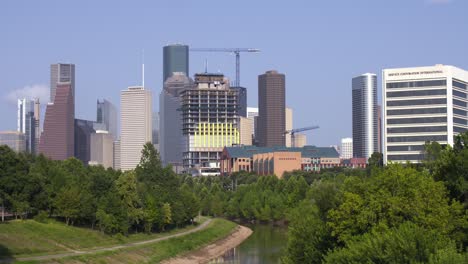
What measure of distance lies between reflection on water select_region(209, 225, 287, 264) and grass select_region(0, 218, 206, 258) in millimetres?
17135

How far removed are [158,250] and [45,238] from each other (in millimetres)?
18813

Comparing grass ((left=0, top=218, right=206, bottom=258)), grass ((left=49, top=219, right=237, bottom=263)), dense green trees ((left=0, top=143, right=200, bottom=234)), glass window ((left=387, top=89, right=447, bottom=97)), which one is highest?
glass window ((left=387, top=89, right=447, bottom=97))

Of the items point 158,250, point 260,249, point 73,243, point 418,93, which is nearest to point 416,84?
point 418,93

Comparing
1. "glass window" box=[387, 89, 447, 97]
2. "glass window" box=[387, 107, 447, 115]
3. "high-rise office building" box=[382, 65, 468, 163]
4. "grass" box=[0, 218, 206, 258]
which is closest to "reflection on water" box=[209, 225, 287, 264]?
"grass" box=[0, 218, 206, 258]

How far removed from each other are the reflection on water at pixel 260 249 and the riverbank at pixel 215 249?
1571 mm

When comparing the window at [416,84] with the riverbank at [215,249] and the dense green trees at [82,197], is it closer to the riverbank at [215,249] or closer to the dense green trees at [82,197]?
the riverbank at [215,249]

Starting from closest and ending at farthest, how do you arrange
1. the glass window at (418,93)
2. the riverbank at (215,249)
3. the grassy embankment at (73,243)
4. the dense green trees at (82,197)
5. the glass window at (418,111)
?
the grassy embankment at (73,243)
the dense green trees at (82,197)
the riverbank at (215,249)
the glass window at (418,111)
the glass window at (418,93)

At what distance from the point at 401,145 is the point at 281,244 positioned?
63.6m

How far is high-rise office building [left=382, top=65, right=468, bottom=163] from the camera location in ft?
637

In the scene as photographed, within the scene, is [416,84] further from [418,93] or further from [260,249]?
[260,249]

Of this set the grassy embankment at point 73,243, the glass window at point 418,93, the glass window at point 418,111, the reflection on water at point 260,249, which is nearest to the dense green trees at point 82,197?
the grassy embankment at point 73,243

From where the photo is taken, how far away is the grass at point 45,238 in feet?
330

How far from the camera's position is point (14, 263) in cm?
8812

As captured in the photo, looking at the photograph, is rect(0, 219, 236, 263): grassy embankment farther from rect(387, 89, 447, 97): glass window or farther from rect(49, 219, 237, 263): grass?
rect(387, 89, 447, 97): glass window
